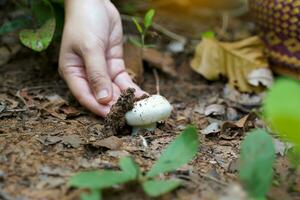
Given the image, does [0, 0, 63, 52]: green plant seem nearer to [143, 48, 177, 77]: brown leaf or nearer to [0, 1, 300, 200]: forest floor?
[0, 1, 300, 200]: forest floor

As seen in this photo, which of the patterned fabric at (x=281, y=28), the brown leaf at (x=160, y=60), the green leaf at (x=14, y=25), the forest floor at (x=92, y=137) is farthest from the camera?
the brown leaf at (x=160, y=60)

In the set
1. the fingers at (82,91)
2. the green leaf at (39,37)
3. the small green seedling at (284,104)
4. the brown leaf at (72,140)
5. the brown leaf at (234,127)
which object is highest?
the small green seedling at (284,104)

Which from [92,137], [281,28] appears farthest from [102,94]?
[281,28]

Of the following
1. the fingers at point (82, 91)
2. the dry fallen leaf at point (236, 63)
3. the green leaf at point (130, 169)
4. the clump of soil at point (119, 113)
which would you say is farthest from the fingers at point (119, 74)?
the green leaf at point (130, 169)

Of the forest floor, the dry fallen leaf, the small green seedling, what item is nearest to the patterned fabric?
the dry fallen leaf

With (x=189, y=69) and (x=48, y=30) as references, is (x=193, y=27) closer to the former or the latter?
(x=189, y=69)

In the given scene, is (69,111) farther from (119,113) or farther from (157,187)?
(157,187)

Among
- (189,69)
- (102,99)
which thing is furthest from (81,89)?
(189,69)

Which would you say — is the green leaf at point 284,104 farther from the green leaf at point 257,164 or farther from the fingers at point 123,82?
the fingers at point 123,82
